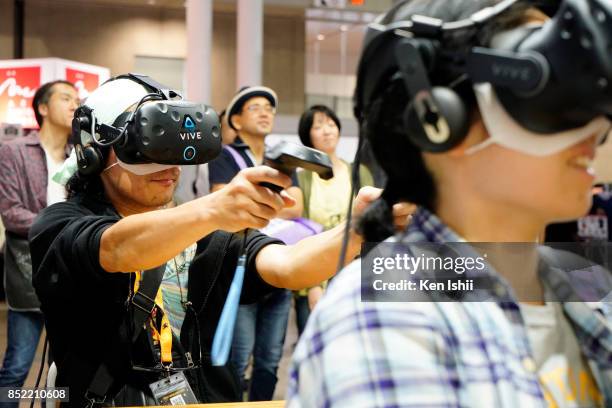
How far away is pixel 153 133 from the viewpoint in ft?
5.61

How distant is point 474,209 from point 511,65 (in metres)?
0.16

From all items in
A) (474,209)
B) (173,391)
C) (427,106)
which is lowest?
(173,391)

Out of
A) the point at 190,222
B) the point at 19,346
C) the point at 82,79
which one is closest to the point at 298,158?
the point at 190,222

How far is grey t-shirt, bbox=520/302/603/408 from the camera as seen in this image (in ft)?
2.82

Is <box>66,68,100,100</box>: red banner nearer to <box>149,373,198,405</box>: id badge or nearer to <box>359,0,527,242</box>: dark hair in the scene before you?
<box>149,373,198,405</box>: id badge

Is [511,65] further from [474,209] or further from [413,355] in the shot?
[413,355]

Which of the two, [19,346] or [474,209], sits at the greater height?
[474,209]

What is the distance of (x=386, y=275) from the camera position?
858 millimetres

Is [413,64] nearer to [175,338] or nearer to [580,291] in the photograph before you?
[580,291]

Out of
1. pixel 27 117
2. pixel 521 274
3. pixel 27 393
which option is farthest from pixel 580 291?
pixel 27 117

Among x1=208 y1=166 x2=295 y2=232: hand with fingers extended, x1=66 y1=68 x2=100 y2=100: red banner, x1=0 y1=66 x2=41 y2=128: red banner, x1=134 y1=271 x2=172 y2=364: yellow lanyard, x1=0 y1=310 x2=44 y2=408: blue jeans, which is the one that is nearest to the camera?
x1=208 y1=166 x2=295 y2=232: hand with fingers extended

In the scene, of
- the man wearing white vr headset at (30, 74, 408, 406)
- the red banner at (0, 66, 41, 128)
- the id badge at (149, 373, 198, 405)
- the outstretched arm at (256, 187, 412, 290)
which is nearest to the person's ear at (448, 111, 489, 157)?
the outstretched arm at (256, 187, 412, 290)

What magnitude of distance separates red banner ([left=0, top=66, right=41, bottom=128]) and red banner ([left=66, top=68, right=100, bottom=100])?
351 millimetres

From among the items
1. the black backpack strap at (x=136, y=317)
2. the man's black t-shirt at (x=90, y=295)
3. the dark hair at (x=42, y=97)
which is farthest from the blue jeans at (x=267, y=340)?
the black backpack strap at (x=136, y=317)
